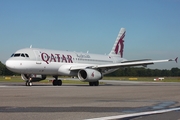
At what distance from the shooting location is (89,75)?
118 ft

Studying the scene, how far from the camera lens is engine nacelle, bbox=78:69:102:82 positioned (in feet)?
118

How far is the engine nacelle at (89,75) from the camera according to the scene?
Answer: 3606cm

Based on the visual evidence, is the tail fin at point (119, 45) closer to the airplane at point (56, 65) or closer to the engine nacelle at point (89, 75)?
the airplane at point (56, 65)

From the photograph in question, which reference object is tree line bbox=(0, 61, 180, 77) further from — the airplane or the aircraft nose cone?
the aircraft nose cone

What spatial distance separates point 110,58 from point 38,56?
14054 millimetres

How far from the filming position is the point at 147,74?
136 meters

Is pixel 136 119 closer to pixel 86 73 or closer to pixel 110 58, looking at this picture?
pixel 86 73

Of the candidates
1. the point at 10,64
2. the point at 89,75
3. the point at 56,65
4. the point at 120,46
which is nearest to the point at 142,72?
the point at 120,46

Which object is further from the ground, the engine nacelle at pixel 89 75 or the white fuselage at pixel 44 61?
the white fuselage at pixel 44 61

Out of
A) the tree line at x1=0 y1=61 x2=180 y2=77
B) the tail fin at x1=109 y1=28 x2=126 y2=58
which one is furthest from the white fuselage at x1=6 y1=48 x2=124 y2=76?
the tree line at x1=0 y1=61 x2=180 y2=77

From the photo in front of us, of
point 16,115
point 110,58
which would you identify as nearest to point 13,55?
point 110,58

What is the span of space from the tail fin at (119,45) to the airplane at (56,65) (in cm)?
585

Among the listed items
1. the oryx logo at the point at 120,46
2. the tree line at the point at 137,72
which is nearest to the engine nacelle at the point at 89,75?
the oryx logo at the point at 120,46

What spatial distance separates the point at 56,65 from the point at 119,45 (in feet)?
49.0
